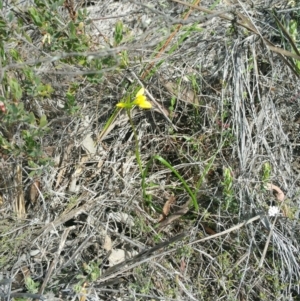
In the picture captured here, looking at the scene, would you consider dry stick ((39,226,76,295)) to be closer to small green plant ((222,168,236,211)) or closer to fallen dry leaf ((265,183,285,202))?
small green plant ((222,168,236,211))

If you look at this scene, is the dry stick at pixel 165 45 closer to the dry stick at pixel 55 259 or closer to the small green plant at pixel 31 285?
the dry stick at pixel 55 259

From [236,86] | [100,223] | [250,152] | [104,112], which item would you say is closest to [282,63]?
[236,86]

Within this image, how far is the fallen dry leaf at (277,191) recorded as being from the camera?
2102mm

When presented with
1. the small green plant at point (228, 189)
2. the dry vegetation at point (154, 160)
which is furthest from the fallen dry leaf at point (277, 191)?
the small green plant at point (228, 189)

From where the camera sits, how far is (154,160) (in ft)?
7.36

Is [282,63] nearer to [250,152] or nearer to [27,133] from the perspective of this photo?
[250,152]

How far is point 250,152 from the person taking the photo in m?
2.16

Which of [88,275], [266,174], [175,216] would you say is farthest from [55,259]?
[266,174]

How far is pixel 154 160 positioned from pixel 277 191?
518 mm

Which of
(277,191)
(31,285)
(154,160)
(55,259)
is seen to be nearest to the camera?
(31,285)

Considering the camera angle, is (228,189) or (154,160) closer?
(228,189)

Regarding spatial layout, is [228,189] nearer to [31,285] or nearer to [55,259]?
[55,259]

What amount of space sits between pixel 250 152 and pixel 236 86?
0.92 feet

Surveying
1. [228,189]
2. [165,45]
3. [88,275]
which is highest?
[165,45]
